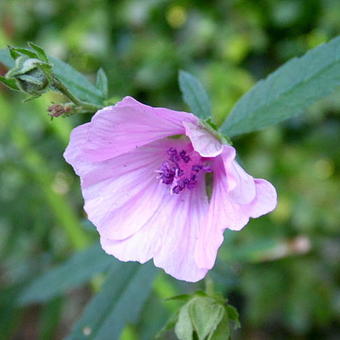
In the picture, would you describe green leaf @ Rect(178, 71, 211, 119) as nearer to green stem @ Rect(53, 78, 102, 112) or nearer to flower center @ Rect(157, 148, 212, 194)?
flower center @ Rect(157, 148, 212, 194)

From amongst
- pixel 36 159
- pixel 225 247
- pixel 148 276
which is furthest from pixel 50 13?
pixel 148 276

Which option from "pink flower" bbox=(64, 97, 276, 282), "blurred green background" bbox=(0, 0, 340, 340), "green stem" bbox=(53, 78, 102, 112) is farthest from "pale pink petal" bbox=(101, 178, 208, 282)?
"blurred green background" bbox=(0, 0, 340, 340)

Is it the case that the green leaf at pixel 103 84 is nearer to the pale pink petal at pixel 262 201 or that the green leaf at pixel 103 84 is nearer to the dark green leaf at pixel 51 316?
the pale pink petal at pixel 262 201

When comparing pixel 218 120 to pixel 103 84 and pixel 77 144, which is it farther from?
pixel 77 144

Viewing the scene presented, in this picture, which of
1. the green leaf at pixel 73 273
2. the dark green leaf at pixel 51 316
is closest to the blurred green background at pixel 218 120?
the dark green leaf at pixel 51 316

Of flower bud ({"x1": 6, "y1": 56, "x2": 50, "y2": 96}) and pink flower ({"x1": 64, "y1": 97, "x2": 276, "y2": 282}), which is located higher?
flower bud ({"x1": 6, "y1": 56, "x2": 50, "y2": 96})

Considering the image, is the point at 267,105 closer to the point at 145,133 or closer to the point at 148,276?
the point at 145,133
